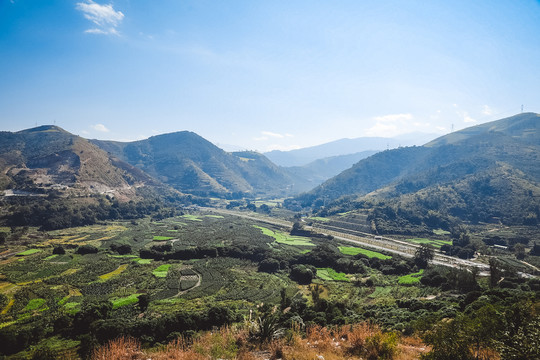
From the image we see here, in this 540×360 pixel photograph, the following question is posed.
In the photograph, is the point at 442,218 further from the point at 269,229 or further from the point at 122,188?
the point at 122,188

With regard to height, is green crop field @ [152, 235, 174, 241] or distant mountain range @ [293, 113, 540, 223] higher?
distant mountain range @ [293, 113, 540, 223]

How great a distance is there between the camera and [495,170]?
120 meters

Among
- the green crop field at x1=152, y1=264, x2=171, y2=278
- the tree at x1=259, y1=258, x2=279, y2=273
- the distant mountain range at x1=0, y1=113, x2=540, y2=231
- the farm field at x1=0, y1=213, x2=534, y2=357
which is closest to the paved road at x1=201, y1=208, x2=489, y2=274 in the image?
the farm field at x1=0, y1=213, x2=534, y2=357

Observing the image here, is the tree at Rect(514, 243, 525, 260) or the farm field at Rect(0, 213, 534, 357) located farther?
the tree at Rect(514, 243, 525, 260)

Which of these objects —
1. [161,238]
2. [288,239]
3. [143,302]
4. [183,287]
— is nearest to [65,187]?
[161,238]

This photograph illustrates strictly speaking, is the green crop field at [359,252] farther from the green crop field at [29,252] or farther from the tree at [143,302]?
the green crop field at [29,252]

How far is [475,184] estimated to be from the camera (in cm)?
11556

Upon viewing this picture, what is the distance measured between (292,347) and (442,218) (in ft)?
335

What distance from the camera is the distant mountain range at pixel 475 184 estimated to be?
9750 cm

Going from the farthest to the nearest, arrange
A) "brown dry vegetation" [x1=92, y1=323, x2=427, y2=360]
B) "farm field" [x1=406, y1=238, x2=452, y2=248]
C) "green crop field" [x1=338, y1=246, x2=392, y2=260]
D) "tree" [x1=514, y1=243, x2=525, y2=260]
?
"farm field" [x1=406, y1=238, x2=452, y2=248] < "green crop field" [x1=338, y1=246, x2=392, y2=260] < "tree" [x1=514, y1=243, x2=525, y2=260] < "brown dry vegetation" [x1=92, y1=323, x2=427, y2=360]

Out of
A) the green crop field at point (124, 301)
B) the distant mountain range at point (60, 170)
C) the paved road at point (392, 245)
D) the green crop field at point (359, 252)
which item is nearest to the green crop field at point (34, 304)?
the green crop field at point (124, 301)

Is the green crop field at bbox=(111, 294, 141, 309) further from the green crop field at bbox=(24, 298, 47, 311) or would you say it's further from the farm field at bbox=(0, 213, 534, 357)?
the green crop field at bbox=(24, 298, 47, 311)

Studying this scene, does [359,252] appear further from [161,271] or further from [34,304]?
[34,304]

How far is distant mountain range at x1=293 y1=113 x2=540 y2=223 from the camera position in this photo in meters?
97.5
